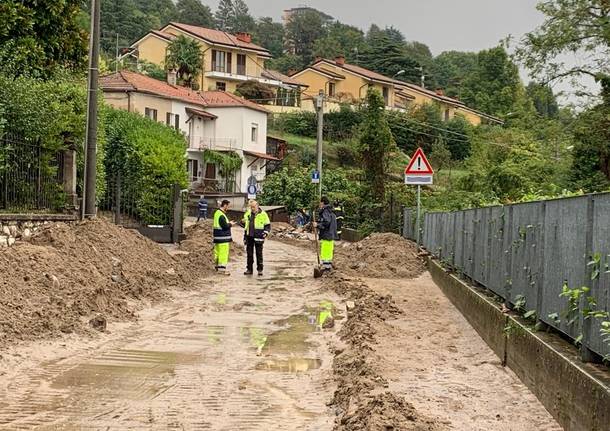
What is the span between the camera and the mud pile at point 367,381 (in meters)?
6.20

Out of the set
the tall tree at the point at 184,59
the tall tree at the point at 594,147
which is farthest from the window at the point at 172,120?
the tall tree at the point at 594,147

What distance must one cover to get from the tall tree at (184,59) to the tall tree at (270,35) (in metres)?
71.5

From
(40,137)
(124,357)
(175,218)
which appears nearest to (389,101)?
(175,218)

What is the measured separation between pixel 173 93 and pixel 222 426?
174 feet

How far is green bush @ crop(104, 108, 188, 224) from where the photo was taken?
24.9 meters

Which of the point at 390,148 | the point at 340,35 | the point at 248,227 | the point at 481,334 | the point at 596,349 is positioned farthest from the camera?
the point at 340,35

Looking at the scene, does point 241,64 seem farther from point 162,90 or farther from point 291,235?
point 291,235

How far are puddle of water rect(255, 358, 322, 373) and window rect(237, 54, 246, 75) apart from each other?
79387mm

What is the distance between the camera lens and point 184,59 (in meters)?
73.7

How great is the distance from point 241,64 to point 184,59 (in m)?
14.4

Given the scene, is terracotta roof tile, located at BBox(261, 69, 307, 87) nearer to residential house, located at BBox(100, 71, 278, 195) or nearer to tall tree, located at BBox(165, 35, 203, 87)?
tall tree, located at BBox(165, 35, 203, 87)

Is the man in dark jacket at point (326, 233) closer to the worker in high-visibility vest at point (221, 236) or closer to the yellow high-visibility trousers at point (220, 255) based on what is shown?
the worker in high-visibility vest at point (221, 236)

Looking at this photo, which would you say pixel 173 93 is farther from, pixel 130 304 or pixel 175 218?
pixel 130 304

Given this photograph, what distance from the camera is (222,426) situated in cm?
679
